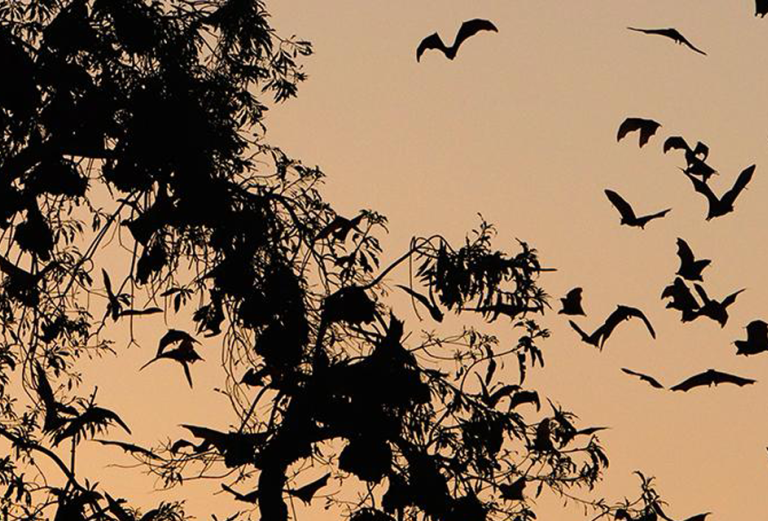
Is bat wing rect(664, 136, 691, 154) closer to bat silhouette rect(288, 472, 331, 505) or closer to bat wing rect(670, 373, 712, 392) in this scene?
bat wing rect(670, 373, 712, 392)

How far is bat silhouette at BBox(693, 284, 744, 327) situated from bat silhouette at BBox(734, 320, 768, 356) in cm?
12

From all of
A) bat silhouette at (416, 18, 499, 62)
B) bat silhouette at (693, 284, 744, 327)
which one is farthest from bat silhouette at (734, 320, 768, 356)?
bat silhouette at (416, 18, 499, 62)

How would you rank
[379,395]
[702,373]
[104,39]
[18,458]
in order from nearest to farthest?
[702,373] < [379,395] < [104,39] < [18,458]

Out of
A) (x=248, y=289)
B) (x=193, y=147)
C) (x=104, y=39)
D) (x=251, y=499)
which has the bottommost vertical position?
(x=251, y=499)

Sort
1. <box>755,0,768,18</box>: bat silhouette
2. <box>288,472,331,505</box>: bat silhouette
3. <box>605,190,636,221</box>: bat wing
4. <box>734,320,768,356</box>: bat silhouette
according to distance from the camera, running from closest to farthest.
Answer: <box>755,0,768,18</box>: bat silhouette → <box>734,320,768,356</box>: bat silhouette → <box>605,190,636,221</box>: bat wing → <box>288,472,331,505</box>: bat silhouette

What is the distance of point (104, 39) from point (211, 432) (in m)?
3.02

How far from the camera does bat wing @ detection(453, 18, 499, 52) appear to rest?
7.14 metres

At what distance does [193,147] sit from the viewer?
10.1 meters

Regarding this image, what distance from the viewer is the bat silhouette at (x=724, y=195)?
678 centimetres

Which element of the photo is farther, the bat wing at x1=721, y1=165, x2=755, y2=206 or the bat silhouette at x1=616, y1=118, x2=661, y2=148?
the bat silhouette at x1=616, y1=118, x2=661, y2=148

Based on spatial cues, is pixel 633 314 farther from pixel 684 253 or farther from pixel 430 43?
pixel 430 43

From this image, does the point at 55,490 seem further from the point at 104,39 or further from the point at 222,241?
the point at 104,39

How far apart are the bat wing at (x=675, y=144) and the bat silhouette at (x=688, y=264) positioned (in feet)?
1.39

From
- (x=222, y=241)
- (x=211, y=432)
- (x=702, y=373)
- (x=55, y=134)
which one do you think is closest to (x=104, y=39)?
(x=55, y=134)
